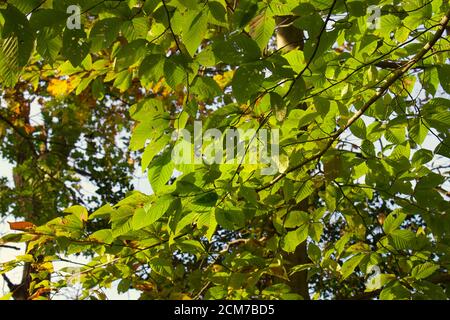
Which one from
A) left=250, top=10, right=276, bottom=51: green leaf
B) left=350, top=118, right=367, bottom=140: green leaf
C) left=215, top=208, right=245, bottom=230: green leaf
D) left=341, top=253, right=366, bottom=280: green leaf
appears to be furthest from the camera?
left=341, top=253, right=366, bottom=280: green leaf

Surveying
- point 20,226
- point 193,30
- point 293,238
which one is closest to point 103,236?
point 20,226

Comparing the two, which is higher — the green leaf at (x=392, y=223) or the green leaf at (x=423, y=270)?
the green leaf at (x=392, y=223)

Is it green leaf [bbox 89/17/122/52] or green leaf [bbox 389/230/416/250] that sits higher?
green leaf [bbox 89/17/122/52]

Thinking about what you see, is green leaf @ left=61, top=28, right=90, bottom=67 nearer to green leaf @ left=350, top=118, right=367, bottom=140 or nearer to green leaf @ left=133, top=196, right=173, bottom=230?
green leaf @ left=133, top=196, right=173, bottom=230

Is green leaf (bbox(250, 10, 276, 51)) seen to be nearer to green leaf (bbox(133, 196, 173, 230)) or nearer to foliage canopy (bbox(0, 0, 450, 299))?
foliage canopy (bbox(0, 0, 450, 299))

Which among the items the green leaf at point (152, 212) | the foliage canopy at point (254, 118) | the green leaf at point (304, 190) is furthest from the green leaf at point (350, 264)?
the green leaf at point (152, 212)

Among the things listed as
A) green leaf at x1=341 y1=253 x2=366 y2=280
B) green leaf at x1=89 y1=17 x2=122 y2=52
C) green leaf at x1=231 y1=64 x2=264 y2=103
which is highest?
green leaf at x1=89 y1=17 x2=122 y2=52

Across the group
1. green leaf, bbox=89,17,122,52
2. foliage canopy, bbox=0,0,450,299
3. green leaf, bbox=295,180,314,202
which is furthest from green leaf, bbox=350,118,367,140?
green leaf, bbox=89,17,122,52

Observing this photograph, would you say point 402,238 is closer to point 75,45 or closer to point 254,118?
point 254,118

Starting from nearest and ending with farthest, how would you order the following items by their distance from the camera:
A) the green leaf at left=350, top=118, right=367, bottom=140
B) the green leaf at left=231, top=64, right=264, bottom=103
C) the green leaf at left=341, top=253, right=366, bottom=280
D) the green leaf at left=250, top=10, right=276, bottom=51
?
1. the green leaf at left=231, top=64, right=264, bottom=103
2. the green leaf at left=250, top=10, right=276, bottom=51
3. the green leaf at left=350, top=118, right=367, bottom=140
4. the green leaf at left=341, top=253, right=366, bottom=280

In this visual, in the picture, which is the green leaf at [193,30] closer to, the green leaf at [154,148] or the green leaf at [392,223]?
the green leaf at [154,148]

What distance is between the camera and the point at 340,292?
6164 millimetres

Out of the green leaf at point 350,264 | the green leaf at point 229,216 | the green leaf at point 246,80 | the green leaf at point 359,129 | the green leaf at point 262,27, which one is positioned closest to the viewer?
the green leaf at point 246,80

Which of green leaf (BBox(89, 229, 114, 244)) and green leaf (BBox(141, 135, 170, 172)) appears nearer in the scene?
green leaf (BBox(141, 135, 170, 172))
